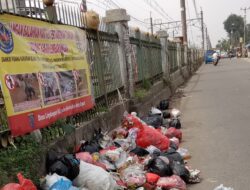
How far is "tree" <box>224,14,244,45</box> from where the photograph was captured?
14275 centimetres

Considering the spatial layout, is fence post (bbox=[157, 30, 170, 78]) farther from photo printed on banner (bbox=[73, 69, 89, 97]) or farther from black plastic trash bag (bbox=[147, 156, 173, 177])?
black plastic trash bag (bbox=[147, 156, 173, 177])

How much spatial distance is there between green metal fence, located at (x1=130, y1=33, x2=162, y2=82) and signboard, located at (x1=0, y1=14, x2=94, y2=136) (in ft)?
16.9

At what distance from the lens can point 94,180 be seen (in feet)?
15.5

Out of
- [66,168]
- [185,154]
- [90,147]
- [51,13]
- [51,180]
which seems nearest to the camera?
[51,180]

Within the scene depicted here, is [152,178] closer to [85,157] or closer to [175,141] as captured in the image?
[85,157]

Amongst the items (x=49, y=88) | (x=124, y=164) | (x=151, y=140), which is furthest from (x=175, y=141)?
(x=49, y=88)

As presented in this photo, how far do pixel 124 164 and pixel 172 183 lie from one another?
699 millimetres

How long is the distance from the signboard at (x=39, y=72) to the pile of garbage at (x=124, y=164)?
543 millimetres

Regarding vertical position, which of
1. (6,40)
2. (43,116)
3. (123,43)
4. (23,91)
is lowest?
(43,116)

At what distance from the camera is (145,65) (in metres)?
13.4

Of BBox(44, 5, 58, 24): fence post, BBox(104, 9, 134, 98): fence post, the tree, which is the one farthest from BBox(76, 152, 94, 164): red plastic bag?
the tree

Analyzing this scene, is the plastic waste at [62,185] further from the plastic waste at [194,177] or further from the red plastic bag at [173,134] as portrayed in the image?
the red plastic bag at [173,134]

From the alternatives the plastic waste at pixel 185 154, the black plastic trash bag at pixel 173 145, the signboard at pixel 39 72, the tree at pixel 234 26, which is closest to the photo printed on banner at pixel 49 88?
the signboard at pixel 39 72

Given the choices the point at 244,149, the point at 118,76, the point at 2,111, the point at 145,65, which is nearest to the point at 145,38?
the point at 145,65
